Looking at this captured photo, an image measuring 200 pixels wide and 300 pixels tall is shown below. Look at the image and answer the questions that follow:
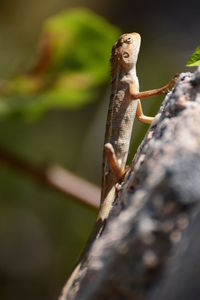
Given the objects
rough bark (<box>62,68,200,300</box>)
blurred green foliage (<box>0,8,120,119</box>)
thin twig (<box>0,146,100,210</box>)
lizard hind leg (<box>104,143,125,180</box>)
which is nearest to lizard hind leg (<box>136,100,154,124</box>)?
lizard hind leg (<box>104,143,125,180</box>)

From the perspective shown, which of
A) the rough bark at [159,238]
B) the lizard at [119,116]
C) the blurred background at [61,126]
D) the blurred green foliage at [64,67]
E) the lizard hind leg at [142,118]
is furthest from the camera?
the blurred background at [61,126]

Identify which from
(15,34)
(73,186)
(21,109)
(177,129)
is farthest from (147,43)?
(177,129)

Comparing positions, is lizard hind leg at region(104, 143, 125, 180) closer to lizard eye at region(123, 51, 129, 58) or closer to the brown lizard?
the brown lizard

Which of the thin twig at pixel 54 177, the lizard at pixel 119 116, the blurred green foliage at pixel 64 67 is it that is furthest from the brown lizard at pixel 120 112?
the blurred green foliage at pixel 64 67

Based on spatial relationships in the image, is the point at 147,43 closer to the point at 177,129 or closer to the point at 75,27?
the point at 75,27

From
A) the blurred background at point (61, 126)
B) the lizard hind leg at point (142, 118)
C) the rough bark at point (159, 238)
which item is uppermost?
the rough bark at point (159, 238)

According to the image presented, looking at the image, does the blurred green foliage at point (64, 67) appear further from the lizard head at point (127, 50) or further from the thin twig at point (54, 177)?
the lizard head at point (127, 50)

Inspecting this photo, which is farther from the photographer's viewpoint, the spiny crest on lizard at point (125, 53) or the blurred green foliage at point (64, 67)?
the blurred green foliage at point (64, 67)

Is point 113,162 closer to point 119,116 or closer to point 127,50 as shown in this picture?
point 119,116
